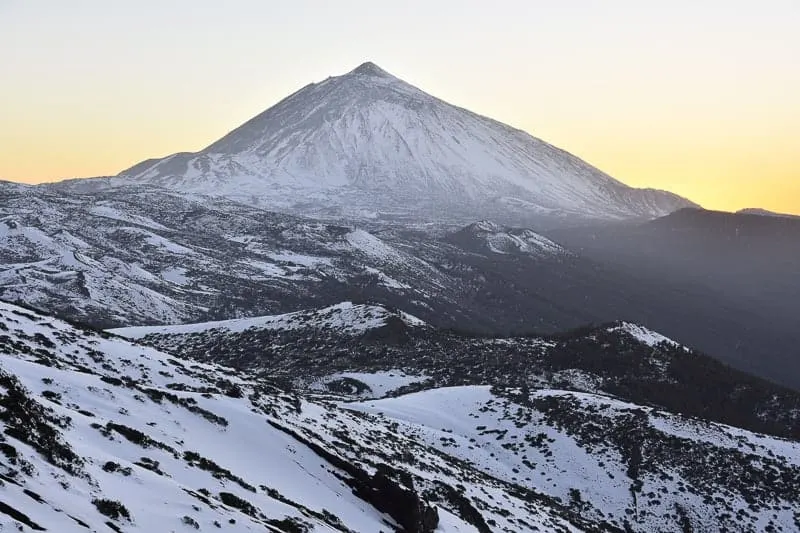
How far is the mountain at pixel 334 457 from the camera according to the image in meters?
16.0

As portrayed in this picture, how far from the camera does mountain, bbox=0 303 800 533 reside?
52.4 feet

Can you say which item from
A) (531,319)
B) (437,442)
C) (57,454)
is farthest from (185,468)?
(531,319)

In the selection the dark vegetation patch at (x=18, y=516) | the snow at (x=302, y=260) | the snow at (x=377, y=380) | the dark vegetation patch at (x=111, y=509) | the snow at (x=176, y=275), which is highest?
the dark vegetation patch at (x=18, y=516)

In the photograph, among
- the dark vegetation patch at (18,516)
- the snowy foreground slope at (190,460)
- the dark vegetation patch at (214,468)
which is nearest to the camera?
the dark vegetation patch at (18,516)

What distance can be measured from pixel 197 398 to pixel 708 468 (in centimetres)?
3019

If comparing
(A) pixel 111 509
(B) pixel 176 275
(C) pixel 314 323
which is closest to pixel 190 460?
(A) pixel 111 509

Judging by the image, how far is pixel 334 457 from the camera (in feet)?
82.6

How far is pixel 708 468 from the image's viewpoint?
138ft

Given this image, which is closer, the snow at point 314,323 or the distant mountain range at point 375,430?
the distant mountain range at point 375,430

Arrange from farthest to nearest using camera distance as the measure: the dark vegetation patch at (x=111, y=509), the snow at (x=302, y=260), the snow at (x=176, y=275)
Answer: the snow at (x=302, y=260)
the snow at (x=176, y=275)
the dark vegetation patch at (x=111, y=509)

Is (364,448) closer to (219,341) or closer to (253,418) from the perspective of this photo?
(253,418)

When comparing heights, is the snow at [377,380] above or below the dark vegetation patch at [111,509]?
below

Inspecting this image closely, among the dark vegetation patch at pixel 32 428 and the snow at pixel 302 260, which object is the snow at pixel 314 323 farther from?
the snow at pixel 302 260

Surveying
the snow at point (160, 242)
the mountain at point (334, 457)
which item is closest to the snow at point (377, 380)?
the mountain at point (334, 457)
